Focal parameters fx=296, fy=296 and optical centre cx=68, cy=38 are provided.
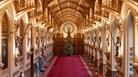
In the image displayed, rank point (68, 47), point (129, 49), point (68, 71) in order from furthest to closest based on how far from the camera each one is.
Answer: point (68, 47) → point (68, 71) → point (129, 49)

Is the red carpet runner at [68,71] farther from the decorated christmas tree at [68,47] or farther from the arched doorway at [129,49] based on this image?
the decorated christmas tree at [68,47]

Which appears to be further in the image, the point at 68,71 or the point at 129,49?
the point at 68,71

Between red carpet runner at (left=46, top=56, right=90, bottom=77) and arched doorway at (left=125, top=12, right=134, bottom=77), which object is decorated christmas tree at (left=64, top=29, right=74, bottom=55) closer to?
red carpet runner at (left=46, top=56, right=90, bottom=77)

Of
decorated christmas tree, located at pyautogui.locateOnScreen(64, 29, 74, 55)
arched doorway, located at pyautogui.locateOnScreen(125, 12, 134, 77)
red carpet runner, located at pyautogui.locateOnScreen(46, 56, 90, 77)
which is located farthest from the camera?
decorated christmas tree, located at pyautogui.locateOnScreen(64, 29, 74, 55)

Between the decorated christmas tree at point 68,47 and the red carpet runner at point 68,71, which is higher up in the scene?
the decorated christmas tree at point 68,47

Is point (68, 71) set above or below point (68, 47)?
below

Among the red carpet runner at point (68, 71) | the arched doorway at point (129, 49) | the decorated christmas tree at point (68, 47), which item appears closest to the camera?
the arched doorway at point (129, 49)

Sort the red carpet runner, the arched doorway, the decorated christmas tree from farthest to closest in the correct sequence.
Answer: the decorated christmas tree, the red carpet runner, the arched doorway

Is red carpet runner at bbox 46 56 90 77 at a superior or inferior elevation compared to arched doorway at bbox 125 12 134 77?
inferior

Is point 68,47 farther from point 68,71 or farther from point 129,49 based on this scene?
point 129,49

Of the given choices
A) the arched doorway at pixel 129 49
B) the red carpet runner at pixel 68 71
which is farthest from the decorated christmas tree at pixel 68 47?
the arched doorway at pixel 129 49

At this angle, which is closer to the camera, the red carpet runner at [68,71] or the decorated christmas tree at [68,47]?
the red carpet runner at [68,71]

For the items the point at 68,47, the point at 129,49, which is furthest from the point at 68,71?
the point at 68,47

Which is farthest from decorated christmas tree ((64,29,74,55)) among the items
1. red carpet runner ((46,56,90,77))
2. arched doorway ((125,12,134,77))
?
arched doorway ((125,12,134,77))
